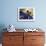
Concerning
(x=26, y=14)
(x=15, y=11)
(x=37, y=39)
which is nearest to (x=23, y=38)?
(x=37, y=39)

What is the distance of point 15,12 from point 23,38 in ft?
3.29

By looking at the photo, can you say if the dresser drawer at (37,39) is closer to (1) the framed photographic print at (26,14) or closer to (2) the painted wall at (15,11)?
(2) the painted wall at (15,11)

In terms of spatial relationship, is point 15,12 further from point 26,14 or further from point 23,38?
point 23,38

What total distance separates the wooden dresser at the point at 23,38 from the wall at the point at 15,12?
1.91 feet

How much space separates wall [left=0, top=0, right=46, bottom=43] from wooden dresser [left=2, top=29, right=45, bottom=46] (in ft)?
1.91

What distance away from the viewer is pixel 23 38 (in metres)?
3.97

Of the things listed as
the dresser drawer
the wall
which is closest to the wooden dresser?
the dresser drawer

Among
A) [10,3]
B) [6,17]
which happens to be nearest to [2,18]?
[6,17]

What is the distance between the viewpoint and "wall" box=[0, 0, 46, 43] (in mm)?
4441

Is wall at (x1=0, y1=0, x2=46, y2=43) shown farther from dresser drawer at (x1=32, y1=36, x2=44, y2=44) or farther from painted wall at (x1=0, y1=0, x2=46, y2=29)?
dresser drawer at (x1=32, y1=36, x2=44, y2=44)

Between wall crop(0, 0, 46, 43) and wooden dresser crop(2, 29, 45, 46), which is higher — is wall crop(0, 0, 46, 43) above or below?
above

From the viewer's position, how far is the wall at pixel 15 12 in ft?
14.6

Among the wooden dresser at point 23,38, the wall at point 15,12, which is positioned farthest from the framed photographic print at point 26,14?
the wooden dresser at point 23,38

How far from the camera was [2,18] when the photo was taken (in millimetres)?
4461
